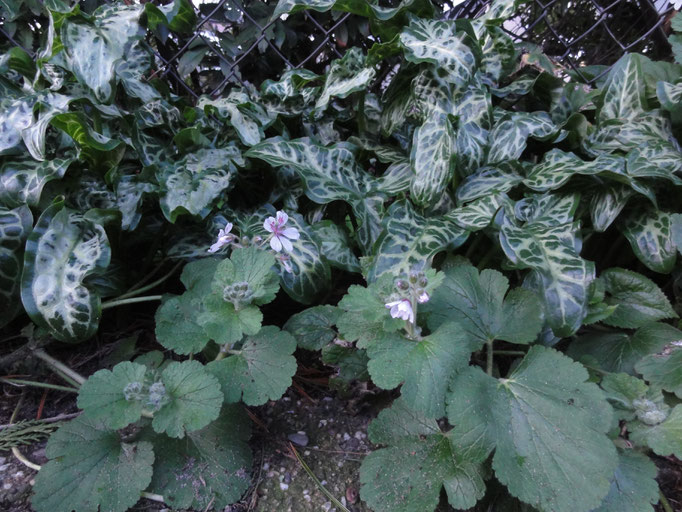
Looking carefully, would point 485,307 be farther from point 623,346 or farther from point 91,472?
point 91,472

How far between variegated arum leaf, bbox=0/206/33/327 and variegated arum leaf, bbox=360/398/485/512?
1120 millimetres

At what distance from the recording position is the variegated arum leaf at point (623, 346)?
1.33 metres

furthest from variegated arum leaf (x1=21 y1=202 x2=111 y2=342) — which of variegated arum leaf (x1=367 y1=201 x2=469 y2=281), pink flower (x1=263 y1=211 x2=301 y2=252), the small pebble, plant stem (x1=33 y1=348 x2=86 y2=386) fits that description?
variegated arum leaf (x1=367 y1=201 x2=469 y2=281)

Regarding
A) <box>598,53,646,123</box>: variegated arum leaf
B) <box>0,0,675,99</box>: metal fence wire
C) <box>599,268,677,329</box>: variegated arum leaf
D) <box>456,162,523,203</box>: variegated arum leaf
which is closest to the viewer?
<box>599,268,677,329</box>: variegated arum leaf

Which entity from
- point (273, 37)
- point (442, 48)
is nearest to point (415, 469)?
point (442, 48)

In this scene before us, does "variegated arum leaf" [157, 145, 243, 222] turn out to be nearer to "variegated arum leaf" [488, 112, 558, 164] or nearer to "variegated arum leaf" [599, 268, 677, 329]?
"variegated arum leaf" [488, 112, 558, 164]

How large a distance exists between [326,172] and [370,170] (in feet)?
1.60

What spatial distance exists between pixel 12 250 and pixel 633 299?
1.83 meters

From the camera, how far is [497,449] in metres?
0.99

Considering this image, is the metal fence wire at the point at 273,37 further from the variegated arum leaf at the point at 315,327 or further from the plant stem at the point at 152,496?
the plant stem at the point at 152,496

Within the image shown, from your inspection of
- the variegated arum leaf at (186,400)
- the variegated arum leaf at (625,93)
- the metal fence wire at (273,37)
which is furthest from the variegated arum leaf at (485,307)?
the metal fence wire at (273,37)

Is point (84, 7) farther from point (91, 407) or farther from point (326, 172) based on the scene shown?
point (91, 407)

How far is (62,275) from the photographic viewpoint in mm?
1361

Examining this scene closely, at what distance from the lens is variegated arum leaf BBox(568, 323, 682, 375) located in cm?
133
